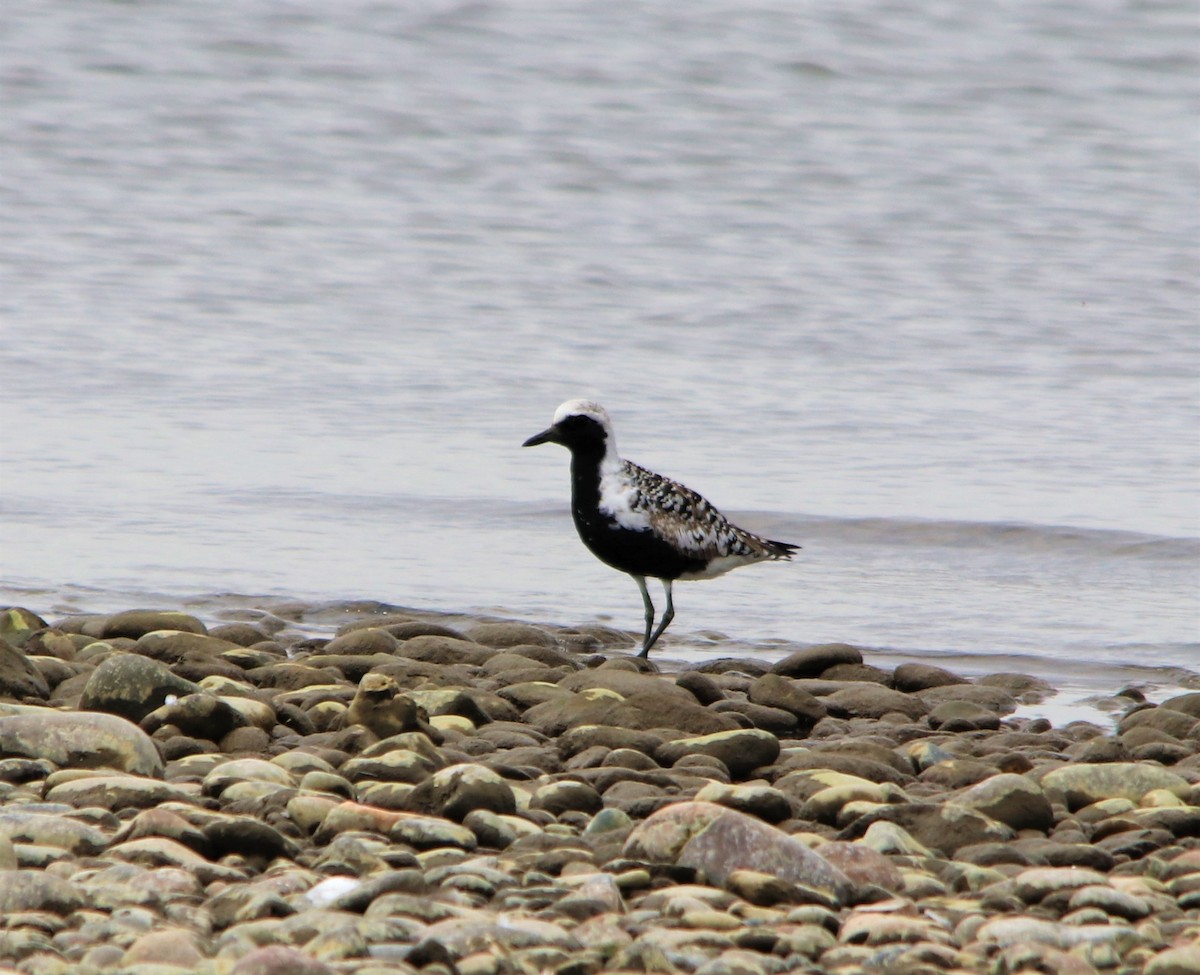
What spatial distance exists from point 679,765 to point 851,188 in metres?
12.6

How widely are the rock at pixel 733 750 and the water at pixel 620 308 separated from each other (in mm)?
2482

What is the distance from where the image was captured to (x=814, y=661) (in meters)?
7.76

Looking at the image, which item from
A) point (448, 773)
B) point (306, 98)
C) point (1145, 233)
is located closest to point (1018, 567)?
Answer: point (448, 773)

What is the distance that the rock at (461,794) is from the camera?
5203 millimetres

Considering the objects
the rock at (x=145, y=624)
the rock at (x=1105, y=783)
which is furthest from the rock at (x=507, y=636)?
the rock at (x=1105, y=783)

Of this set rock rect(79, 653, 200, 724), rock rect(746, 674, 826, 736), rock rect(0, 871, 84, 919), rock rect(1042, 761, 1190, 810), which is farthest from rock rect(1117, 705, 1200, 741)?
rock rect(0, 871, 84, 919)

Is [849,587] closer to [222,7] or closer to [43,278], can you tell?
[43,278]

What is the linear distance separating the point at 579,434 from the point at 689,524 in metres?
0.64

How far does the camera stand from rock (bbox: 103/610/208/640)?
24.6 ft

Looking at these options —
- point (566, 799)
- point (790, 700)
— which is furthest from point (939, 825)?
point (790, 700)

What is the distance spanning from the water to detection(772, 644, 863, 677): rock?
2.63ft

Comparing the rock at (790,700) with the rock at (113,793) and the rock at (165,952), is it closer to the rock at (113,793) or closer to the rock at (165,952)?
the rock at (113,793)

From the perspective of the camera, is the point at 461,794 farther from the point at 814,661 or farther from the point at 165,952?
the point at 814,661

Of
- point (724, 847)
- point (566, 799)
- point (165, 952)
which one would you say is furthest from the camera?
point (566, 799)
